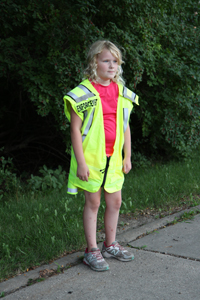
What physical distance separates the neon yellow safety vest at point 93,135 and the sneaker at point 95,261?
504 millimetres

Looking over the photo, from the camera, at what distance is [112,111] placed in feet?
10.1

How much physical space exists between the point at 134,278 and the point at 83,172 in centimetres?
87

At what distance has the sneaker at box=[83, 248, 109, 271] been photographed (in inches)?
117

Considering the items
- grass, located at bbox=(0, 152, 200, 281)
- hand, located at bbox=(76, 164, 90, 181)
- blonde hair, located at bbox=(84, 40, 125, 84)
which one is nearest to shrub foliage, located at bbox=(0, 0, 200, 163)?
grass, located at bbox=(0, 152, 200, 281)

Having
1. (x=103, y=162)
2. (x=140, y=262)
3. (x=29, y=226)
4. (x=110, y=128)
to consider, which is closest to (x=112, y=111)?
(x=110, y=128)

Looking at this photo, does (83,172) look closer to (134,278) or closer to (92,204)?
(92,204)

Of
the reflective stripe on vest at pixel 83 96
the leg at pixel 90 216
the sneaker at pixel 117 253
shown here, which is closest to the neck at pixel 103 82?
the reflective stripe on vest at pixel 83 96

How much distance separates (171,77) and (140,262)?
4574mm

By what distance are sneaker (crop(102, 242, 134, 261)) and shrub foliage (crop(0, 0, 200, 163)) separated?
2716 mm

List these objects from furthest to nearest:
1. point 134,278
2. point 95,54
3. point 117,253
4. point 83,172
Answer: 1. point 117,253
2. point 95,54
3. point 83,172
4. point 134,278

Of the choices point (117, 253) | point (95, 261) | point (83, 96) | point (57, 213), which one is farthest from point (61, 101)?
point (95, 261)

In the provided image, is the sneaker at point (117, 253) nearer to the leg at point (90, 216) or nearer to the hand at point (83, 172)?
the leg at point (90, 216)

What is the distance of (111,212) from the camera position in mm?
3203

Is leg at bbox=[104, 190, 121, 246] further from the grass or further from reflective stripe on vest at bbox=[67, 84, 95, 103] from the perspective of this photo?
reflective stripe on vest at bbox=[67, 84, 95, 103]
